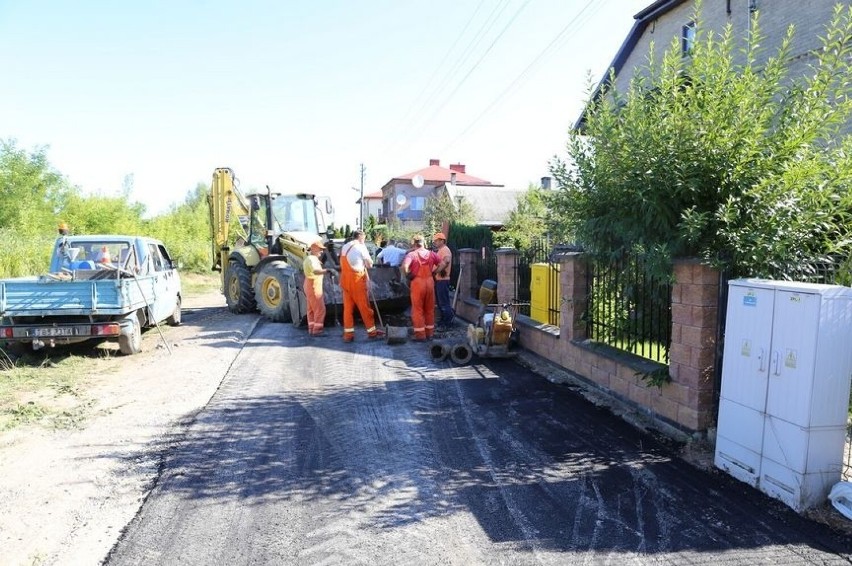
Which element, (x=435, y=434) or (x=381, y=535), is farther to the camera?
(x=435, y=434)

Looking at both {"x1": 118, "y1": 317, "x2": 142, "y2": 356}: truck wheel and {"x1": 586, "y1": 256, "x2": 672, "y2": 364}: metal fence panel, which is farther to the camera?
{"x1": 118, "y1": 317, "x2": 142, "y2": 356}: truck wheel

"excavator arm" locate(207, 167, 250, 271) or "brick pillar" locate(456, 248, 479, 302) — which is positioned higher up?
"excavator arm" locate(207, 167, 250, 271)

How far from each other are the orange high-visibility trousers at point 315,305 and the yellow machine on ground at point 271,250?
46 centimetres

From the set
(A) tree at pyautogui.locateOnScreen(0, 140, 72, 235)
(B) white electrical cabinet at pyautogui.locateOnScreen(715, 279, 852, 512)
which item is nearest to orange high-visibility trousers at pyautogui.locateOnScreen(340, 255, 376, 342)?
(B) white electrical cabinet at pyautogui.locateOnScreen(715, 279, 852, 512)

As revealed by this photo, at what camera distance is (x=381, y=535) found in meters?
3.44

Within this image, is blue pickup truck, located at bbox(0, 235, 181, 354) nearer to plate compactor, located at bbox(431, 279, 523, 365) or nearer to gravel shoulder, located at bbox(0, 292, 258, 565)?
gravel shoulder, located at bbox(0, 292, 258, 565)

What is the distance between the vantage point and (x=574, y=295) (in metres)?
7.07

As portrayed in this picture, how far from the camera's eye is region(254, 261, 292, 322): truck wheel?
38.6 feet

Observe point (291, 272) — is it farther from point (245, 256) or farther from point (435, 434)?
point (435, 434)

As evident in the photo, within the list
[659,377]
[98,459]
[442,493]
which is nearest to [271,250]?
[98,459]

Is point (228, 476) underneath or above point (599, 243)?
underneath

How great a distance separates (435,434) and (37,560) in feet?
9.95

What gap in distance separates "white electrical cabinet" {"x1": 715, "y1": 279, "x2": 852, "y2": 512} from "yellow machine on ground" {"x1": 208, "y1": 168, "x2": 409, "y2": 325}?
317 inches

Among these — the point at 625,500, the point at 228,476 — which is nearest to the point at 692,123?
the point at 625,500
